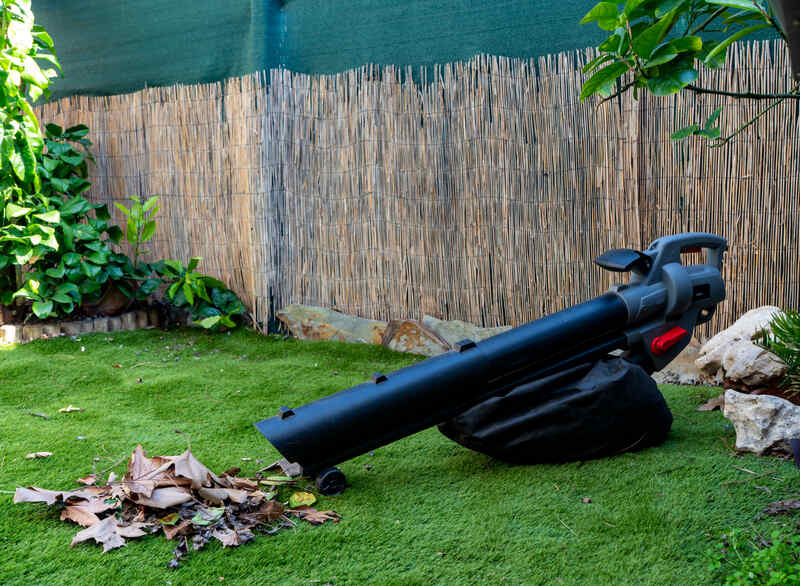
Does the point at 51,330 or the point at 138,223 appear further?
the point at 138,223

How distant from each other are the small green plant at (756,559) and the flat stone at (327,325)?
2.51 metres

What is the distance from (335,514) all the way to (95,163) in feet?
12.4

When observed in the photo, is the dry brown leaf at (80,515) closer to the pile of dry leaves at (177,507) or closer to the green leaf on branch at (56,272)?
the pile of dry leaves at (177,507)

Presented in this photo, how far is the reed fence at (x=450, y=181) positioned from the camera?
3096mm


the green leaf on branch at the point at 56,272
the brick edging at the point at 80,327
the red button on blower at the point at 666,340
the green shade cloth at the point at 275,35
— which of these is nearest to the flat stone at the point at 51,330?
the brick edging at the point at 80,327

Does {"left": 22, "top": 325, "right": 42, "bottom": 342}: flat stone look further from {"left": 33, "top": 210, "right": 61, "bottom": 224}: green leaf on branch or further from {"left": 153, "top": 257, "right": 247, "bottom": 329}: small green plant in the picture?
{"left": 153, "top": 257, "right": 247, "bottom": 329}: small green plant

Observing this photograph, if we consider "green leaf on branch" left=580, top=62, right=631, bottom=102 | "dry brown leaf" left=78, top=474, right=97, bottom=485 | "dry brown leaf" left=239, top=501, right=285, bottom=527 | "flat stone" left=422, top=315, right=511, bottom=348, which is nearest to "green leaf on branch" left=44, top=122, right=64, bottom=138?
"flat stone" left=422, top=315, right=511, bottom=348

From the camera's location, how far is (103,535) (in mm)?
1729

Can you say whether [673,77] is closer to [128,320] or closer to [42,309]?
[42,309]

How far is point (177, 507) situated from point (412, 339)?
2.07 metres

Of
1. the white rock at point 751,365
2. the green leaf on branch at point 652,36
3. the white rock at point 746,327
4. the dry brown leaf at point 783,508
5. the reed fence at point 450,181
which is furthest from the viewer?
the reed fence at point 450,181

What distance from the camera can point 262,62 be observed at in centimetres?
413

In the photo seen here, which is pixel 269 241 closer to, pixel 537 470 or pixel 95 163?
pixel 95 163

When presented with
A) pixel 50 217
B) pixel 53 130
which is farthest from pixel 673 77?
pixel 53 130
